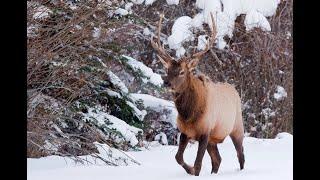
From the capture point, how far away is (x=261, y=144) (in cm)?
969

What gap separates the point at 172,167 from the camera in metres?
6.91

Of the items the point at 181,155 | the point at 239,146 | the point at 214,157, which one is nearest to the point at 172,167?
the point at 214,157

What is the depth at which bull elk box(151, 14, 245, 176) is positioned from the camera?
5.86 metres

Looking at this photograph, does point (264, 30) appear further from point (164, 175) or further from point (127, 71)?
point (164, 175)

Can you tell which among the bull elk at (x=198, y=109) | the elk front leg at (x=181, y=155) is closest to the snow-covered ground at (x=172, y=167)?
the elk front leg at (x=181, y=155)

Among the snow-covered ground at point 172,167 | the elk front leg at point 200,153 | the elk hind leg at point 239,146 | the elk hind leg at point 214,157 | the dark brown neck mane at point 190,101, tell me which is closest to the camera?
the snow-covered ground at point 172,167

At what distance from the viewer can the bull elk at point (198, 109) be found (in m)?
5.86

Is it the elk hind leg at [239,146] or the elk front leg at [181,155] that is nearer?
the elk front leg at [181,155]

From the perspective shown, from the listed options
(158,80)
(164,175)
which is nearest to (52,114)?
(164,175)

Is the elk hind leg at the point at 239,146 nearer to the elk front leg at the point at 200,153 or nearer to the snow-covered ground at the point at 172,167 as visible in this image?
the snow-covered ground at the point at 172,167

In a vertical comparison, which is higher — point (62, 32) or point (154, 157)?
point (62, 32)

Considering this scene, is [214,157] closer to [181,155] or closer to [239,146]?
[239,146]

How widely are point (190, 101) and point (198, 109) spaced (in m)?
0.11
